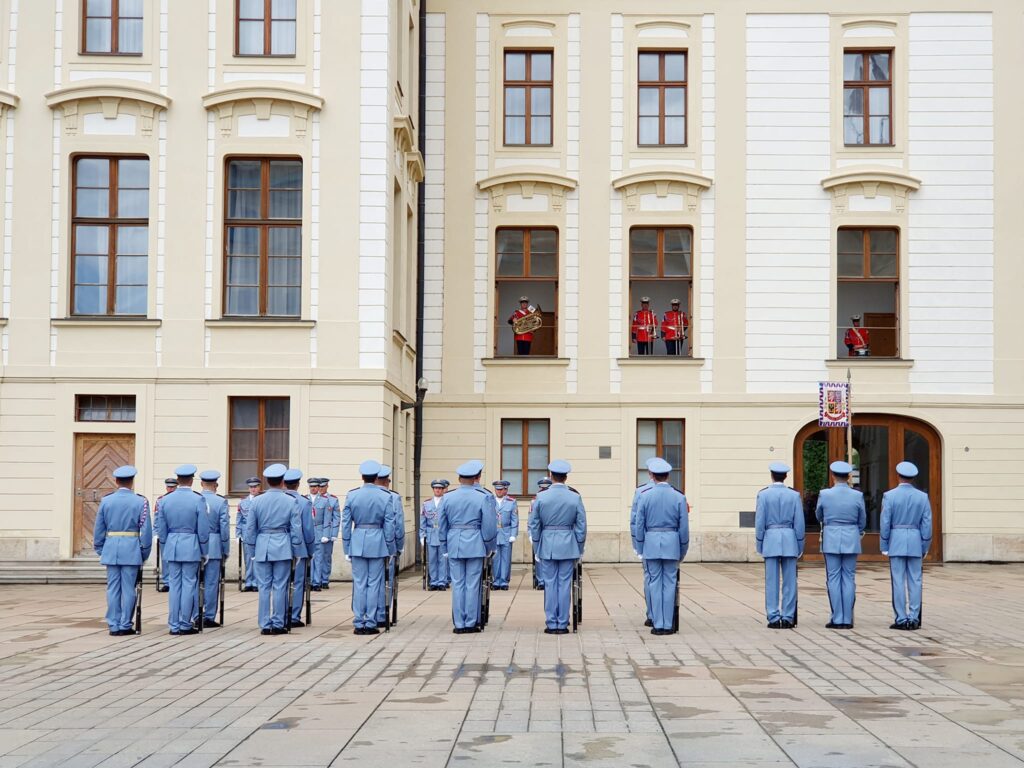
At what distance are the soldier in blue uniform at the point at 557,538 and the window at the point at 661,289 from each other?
1376 cm

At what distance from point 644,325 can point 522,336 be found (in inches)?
100

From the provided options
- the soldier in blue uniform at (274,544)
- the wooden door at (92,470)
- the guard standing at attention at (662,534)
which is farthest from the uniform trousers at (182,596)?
the wooden door at (92,470)

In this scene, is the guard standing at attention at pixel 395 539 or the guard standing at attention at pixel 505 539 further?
the guard standing at attention at pixel 505 539

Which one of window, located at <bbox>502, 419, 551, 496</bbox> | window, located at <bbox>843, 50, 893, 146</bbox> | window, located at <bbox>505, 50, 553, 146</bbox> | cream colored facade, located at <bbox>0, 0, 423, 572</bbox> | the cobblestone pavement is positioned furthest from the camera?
window, located at <bbox>505, 50, 553, 146</bbox>

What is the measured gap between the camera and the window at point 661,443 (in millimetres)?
29156

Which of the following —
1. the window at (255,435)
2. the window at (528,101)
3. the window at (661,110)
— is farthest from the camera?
the window at (528,101)

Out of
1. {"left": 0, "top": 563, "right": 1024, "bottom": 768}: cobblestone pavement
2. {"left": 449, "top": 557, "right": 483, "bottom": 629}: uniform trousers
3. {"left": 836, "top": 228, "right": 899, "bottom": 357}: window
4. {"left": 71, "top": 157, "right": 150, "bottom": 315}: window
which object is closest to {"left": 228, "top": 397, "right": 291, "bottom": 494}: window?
{"left": 71, "top": 157, "right": 150, "bottom": 315}: window

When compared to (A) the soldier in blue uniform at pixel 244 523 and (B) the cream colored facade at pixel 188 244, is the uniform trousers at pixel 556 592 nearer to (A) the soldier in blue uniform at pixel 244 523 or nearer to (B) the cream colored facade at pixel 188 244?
(A) the soldier in blue uniform at pixel 244 523

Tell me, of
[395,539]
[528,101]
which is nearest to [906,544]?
[395,539]

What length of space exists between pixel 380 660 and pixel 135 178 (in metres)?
13.5

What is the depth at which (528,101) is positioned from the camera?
98.2 feet

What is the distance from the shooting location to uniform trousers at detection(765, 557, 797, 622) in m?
15.9

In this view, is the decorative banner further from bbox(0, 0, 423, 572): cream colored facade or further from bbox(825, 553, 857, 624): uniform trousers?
bbox(825, 553, 857, 624): uniform trousers

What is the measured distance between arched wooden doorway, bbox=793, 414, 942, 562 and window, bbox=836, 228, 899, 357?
61.4 inches
